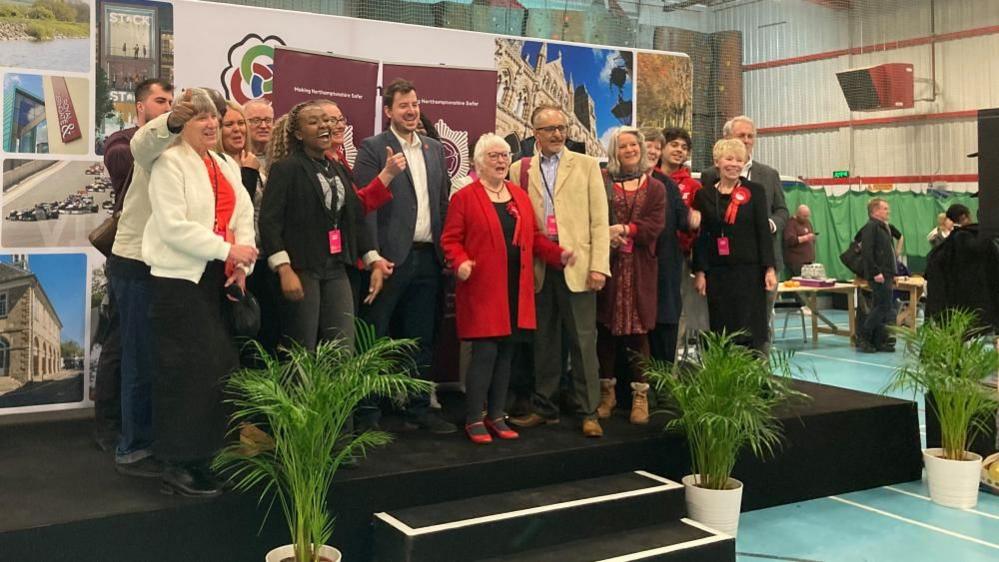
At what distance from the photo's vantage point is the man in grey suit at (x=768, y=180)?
173 inches

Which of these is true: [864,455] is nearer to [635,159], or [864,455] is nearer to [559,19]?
[635,159]

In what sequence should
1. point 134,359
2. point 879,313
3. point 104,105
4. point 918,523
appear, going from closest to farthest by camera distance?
point 134,359 < point 918,523 < point 104,105 < point 879,313

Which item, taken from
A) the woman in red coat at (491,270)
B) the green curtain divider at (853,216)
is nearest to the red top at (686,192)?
the woman in red coat at (491,270)

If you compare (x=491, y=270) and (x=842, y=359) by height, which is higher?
(x=491, y=270)

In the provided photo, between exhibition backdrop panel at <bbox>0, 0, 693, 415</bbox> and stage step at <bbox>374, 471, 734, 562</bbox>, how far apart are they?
79.5 inches

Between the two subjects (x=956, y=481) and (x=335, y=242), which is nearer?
(x=335, y=242)

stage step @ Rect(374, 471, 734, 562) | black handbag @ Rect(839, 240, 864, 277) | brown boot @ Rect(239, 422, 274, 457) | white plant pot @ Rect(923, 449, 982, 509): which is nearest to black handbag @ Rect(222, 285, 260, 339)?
brown boot @ Rect(239, 422, 274, 457)

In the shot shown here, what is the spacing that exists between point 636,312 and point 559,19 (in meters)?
4.95

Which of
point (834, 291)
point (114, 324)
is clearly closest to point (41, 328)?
point (114, 324)

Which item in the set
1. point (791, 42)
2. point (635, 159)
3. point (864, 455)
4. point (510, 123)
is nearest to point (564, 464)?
point (635, 159)

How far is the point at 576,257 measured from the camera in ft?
12.0

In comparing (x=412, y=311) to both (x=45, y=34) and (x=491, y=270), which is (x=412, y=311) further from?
(x=45, y=34)

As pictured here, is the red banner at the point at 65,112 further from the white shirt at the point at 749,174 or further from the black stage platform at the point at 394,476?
the white shirt at the point at 749,174

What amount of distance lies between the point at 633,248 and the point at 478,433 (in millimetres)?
1064
